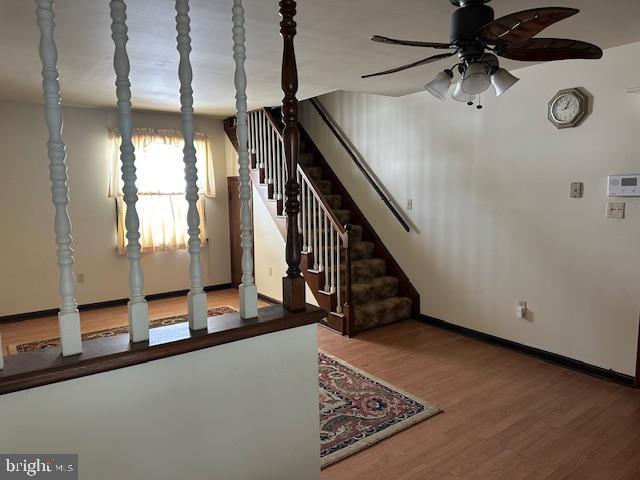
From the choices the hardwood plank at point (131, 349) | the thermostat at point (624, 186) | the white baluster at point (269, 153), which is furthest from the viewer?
the white baluster at point (269, 153)

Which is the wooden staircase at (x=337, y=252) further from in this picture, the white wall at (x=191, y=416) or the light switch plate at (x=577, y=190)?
the white wall at (x=191, y=416)

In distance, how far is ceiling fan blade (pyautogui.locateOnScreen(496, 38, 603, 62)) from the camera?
188cm

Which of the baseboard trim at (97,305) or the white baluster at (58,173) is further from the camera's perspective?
the baseboard trim at (97,305)

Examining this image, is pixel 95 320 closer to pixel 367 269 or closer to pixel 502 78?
pixel 367 269

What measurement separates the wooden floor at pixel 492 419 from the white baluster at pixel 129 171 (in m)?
1.47

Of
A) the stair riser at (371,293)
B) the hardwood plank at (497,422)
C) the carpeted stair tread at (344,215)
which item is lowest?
the hardwood plank at (497,422)

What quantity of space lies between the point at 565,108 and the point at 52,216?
211 inches

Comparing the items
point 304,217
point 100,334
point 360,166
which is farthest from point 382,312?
point 100,334

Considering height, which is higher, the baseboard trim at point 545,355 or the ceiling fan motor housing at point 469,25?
the ceiling fan motor housing at point 469,25

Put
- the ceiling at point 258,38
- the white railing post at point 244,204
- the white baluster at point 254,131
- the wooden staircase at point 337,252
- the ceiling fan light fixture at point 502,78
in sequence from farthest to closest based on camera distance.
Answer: the white baluster at point 254,131 < the wooden staircase at point 337,252 < the ceiling at point 258,38 < the ceiling fan light fixture at point 502,78 < the white railing post at point 244,204

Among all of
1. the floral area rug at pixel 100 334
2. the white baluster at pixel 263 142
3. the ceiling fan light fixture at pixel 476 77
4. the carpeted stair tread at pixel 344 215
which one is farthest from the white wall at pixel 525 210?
the floral area rug at pixel 100 334

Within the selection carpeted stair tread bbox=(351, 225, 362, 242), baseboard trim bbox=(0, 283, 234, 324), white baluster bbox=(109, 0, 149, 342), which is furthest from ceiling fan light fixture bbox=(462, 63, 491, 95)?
baseboard trim bbox=(0, 283, 234, 324)

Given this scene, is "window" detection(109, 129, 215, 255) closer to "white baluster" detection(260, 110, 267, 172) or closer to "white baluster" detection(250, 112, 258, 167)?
"white baluster" detection(250, 112, 258, 167)

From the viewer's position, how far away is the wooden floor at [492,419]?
2281 millimetres
